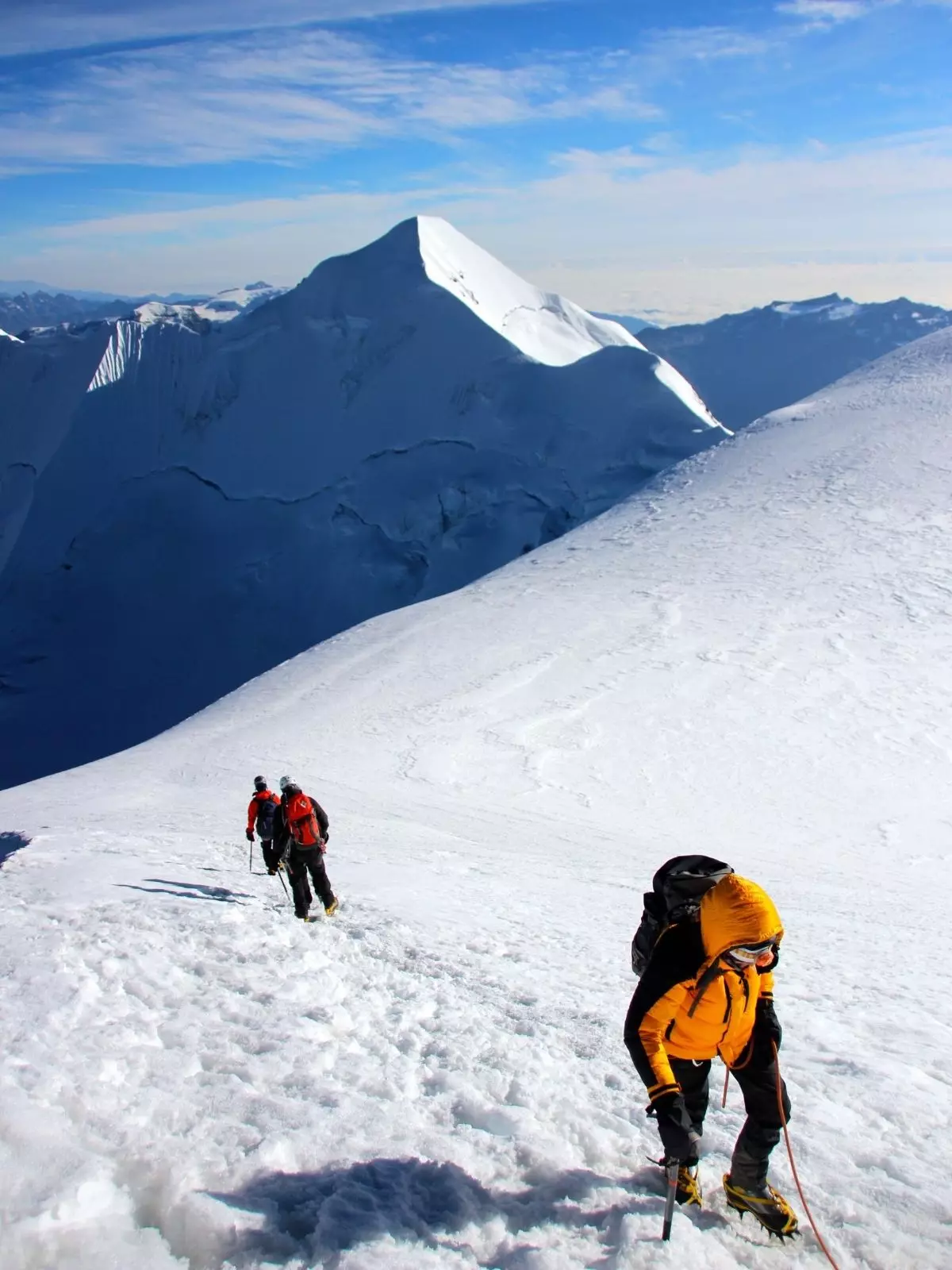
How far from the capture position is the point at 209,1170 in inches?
124

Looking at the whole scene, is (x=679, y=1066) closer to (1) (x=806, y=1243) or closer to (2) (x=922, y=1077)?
(1) (x=806, y=1243)

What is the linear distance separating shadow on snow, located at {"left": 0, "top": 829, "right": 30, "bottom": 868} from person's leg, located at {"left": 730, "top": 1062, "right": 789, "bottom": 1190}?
23.4 feet

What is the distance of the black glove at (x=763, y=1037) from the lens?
10.3 feet

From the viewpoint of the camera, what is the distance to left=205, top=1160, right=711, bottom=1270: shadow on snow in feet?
9.53

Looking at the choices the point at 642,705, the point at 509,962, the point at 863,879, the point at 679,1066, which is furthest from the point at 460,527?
the point at 679,1066

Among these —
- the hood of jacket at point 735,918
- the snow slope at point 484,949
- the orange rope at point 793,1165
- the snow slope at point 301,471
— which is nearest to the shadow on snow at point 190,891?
the snow slope at point 484,949

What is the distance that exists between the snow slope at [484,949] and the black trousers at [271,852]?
32 cm

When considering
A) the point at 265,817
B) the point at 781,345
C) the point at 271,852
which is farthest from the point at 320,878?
the point at 781,345

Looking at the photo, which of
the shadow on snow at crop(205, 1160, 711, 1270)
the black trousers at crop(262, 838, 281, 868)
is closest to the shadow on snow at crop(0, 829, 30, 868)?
the black trousers at crop(262, 838, 281, 868)

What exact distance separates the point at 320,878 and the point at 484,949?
4.93 ft

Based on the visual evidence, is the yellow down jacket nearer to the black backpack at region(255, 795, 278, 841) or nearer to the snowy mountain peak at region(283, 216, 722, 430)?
the black backpack at region(255, 795, 278, 841)

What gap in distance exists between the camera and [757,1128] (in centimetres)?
310

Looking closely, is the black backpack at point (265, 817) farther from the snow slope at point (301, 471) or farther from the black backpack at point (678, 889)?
the snow slope at point (301, 471)

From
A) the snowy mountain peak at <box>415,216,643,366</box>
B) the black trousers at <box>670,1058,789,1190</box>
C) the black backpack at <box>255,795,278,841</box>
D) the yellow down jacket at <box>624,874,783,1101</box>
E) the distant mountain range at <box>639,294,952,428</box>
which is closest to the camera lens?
the yellow down jacket at <box>624,874,783,1101</box>
